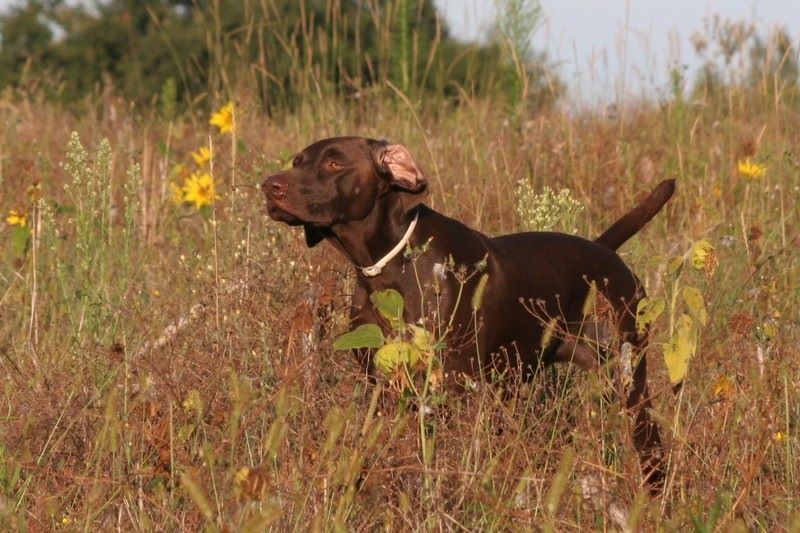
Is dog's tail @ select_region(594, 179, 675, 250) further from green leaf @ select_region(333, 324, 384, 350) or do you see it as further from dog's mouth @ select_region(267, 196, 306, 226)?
green leaf @ select_region(333, 324, 384, 350)

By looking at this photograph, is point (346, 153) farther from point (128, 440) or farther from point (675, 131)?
point (675, 131)

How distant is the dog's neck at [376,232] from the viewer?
4.26 metres

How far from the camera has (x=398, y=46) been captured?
800cm

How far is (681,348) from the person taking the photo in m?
3.11

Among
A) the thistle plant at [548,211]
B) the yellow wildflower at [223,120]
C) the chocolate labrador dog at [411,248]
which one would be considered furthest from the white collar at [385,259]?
the yellow wildflower at [223,120]

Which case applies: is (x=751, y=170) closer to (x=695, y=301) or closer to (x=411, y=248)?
(x=411, y=248)

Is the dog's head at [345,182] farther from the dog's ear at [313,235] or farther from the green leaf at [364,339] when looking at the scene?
the green leaf at [364,339]

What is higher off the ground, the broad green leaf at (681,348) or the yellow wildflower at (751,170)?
the yellow wildflower at (751,170)

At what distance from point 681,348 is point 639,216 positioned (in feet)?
6.02

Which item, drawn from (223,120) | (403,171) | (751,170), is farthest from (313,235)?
(751,170)

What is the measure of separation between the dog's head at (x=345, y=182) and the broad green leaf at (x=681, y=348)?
4.15ft

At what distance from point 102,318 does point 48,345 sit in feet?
0.63

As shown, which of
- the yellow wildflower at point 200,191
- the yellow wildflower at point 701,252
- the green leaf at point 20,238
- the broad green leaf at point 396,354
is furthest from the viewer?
the yellow wildflower at point 200,191

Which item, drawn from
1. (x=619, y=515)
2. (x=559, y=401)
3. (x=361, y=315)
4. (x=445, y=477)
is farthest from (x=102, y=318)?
(x=619, y=515)
